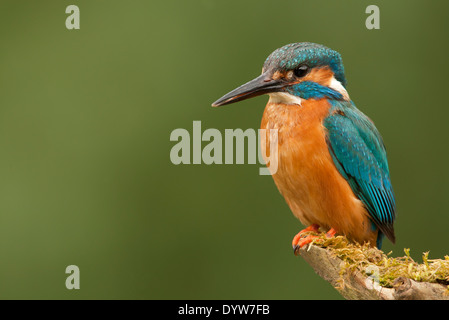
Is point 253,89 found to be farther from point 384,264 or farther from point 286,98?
point 384,264

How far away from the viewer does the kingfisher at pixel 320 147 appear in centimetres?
318

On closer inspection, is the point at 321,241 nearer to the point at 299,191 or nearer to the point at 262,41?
the point at 299,191

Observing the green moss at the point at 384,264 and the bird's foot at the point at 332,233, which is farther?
the bird's foot at the point at 332,233

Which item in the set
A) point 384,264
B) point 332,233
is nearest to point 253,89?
point 332,233

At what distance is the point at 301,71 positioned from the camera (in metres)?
3.28

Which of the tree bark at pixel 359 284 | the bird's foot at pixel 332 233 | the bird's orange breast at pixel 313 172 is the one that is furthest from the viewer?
the bird's foot at pixel 332 233

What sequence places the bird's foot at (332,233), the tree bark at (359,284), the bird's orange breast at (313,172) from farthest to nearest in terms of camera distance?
the bird's foot at (332,233)
the bird's orange breast at (313,172)
the tree bark at (359,284)

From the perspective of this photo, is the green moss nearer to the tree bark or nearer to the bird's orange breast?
the tree bark

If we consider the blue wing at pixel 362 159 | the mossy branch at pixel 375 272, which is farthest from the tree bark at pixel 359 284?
the blue wing at pixel 362 159

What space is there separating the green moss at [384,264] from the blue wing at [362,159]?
41 cm

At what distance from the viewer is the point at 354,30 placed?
17.4 feet

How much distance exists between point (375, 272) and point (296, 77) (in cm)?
114

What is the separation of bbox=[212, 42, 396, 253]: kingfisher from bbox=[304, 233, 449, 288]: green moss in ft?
0.84

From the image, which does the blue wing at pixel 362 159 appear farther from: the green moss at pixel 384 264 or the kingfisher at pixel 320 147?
the green moss at pixel 384 264
